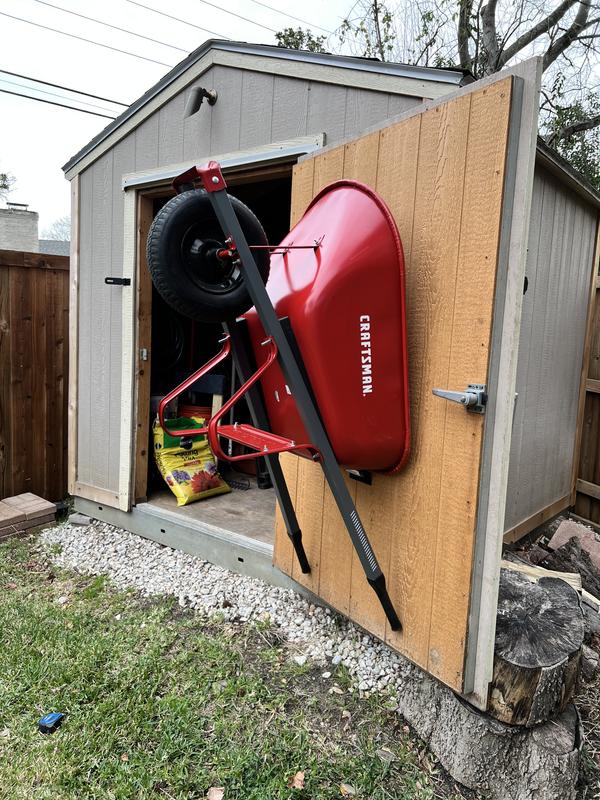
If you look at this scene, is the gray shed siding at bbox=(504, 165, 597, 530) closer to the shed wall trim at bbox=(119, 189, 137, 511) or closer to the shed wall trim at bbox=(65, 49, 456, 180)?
the shed wall trim at bbox=(65, 49, 456, 180)

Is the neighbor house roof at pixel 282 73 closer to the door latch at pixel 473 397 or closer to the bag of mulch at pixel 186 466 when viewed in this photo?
the door latch at pixel 473 397

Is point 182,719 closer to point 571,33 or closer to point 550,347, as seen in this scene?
point 550,347

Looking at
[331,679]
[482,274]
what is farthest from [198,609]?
[482,274]

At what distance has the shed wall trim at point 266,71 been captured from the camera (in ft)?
7.14

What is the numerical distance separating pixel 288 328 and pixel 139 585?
6.59ft

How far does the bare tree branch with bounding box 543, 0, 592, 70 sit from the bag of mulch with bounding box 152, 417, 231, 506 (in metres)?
9.59

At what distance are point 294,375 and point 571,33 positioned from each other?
1123cm

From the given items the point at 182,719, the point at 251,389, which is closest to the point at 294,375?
the point at 251,389

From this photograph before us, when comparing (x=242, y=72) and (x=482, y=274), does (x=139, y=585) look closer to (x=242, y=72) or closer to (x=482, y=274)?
(x=482, y=274)

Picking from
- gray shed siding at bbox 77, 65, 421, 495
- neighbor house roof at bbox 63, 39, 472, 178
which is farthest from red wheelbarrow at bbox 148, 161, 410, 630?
gray shed siding at bbox 77, 65, 421, 495

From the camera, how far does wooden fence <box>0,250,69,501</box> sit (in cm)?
413

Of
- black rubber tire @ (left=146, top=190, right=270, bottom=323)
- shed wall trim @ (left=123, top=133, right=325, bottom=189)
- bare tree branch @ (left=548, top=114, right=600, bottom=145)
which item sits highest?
bare tree branch @ (left=548, top=114, right=600, bottom=145)

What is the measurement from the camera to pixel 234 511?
3709 mm

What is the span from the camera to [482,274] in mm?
1613
